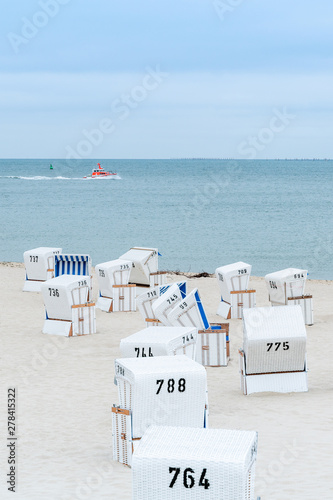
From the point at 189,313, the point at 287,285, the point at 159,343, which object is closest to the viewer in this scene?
the point at 159,343

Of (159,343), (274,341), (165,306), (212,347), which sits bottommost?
(212,347)

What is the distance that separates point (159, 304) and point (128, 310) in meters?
6.55

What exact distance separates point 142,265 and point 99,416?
44.2 feet

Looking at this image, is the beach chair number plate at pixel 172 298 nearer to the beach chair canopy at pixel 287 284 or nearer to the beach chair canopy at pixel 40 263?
the beach chair canopy at pixel 287 284

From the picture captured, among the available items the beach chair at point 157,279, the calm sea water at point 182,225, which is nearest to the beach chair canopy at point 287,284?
the beach chair at point 157,279

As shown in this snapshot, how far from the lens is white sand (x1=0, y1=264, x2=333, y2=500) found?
381 inches

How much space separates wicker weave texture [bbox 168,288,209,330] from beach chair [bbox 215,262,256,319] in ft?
17.9

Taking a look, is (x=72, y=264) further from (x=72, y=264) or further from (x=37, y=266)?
(x=37, y=266)

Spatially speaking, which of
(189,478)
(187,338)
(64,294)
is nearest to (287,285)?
(64,294)

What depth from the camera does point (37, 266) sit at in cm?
2758

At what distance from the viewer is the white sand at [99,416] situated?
9.69 m

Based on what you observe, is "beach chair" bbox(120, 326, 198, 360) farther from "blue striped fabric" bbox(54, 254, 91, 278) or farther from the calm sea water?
the calm sea water

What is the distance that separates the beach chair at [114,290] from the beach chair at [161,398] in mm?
13612

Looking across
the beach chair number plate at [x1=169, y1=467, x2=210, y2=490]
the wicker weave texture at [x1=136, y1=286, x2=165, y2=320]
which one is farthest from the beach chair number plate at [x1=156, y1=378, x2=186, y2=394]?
the wicker weave texture at [x1=136, y1=286, x2=165, y2=320]
